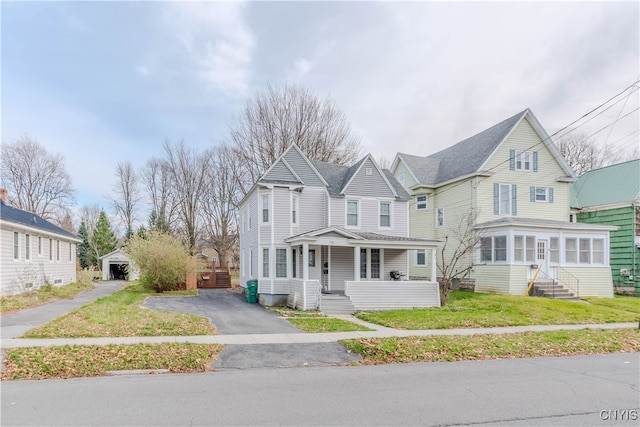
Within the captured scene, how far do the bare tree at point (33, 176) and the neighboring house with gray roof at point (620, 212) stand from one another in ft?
157

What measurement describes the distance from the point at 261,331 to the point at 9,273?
47.2 feet

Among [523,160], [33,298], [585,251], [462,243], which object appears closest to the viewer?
[33,298]

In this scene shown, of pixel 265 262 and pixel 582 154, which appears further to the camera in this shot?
pixel 582 154

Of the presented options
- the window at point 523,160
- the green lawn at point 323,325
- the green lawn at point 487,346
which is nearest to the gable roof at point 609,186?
the window at point 523,160

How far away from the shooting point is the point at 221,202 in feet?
129

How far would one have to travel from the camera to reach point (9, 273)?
17.7m

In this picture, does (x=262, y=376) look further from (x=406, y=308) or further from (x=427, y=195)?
(x=427, y=195)

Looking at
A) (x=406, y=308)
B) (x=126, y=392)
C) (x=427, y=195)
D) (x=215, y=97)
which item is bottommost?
(x=406, y=308)

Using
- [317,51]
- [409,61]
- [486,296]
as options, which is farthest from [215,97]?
[486,296]

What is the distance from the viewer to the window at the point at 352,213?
67.6ft

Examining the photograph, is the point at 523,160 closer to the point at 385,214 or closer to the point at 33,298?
the point at 385,214

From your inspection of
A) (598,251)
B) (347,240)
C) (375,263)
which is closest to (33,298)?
(347,240)

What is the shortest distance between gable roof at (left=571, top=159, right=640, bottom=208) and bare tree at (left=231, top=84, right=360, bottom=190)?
18725 millimetres

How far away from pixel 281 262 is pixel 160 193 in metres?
28.6
